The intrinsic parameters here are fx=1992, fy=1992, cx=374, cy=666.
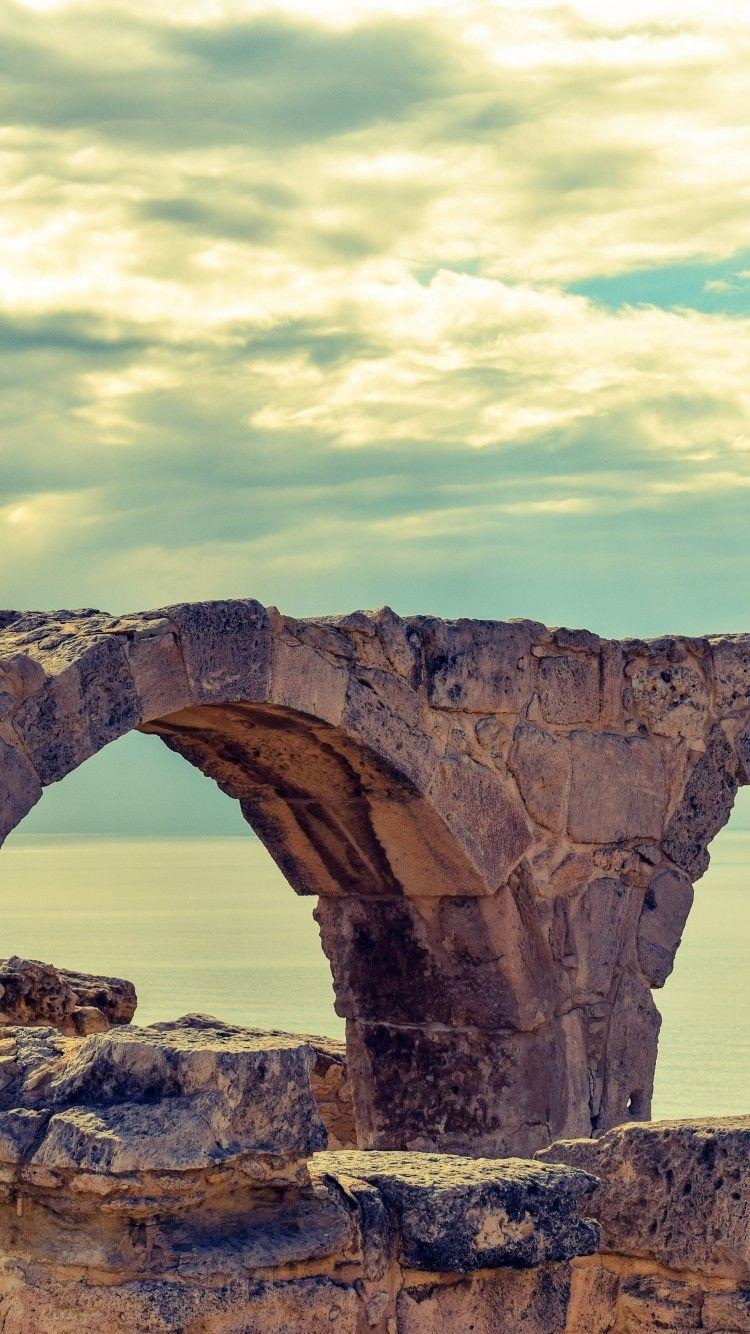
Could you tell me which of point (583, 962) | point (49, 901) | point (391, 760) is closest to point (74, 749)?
point (391, 760)

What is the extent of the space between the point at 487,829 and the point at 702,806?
124cm

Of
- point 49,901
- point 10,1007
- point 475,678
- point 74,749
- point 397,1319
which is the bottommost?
point 397,1319

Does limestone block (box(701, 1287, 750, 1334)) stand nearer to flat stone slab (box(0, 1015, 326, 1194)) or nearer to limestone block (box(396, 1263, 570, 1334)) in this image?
A: limestone block (box(396, 1263, 570, 1334))

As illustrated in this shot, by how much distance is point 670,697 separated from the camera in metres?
8.26

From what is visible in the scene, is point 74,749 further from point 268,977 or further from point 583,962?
point 268,977

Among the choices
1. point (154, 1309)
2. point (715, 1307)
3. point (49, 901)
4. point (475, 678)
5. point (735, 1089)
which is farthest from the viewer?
point (49, 901)

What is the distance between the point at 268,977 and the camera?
19.3m

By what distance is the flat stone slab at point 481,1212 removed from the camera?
3.90 meters

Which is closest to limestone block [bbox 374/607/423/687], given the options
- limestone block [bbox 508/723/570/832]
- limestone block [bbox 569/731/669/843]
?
limestone block [bbox 508/723/570/832]

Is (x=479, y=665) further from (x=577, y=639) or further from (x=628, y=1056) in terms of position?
(x=628, y=1056)

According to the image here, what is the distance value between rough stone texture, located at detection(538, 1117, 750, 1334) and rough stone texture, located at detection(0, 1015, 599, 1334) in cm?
25

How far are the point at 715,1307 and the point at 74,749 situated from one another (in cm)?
290

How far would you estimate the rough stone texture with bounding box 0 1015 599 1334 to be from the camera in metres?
3.61

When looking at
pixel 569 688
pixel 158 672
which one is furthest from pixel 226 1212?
pixel 569 688
